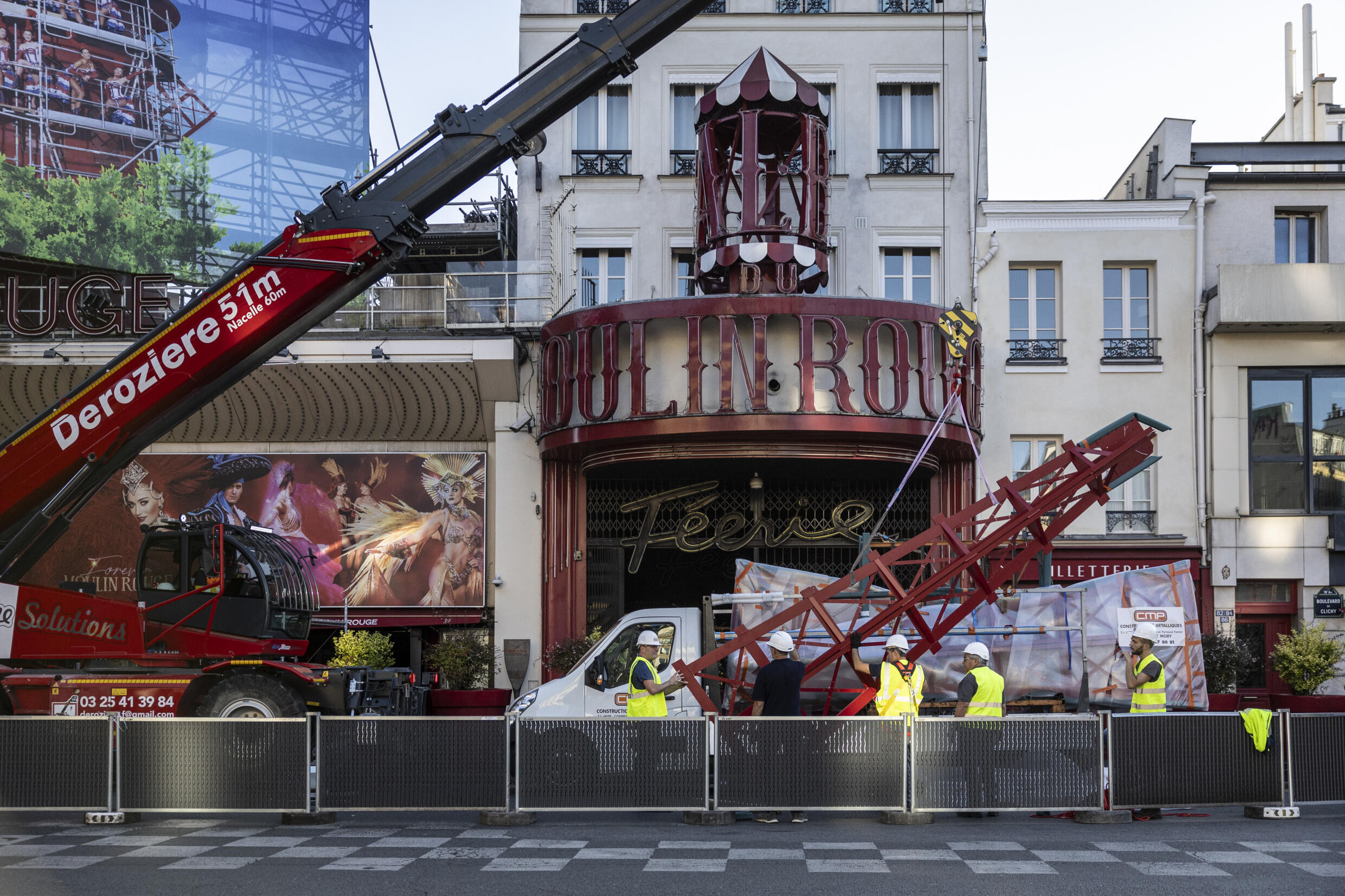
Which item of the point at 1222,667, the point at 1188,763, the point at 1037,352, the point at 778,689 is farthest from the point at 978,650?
the point at 1037,352

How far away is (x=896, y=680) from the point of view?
1328cm

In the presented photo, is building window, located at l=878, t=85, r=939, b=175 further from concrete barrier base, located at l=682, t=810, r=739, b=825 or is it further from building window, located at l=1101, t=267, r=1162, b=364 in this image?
concrete barrier base, located at l=682, t=810, r=739, b=825

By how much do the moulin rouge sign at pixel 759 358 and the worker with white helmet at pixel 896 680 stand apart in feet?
21.8

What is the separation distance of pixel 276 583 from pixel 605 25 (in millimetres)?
7624

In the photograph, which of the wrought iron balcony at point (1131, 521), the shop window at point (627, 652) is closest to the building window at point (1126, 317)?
the wrought iron balcony at point (1131, 521)

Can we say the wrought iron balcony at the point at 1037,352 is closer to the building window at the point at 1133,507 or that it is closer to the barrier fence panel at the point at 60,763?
the building window at the point at 1133,507

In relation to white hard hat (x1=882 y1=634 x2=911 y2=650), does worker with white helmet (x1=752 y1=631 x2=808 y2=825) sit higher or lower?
lower

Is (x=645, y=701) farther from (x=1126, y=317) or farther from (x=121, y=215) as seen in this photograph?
(x=121, y=215)

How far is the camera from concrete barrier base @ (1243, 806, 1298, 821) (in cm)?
1261

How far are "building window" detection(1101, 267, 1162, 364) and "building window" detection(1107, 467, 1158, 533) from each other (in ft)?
6.95

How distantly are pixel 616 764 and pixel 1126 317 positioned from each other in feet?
50.8

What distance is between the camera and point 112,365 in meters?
13.8

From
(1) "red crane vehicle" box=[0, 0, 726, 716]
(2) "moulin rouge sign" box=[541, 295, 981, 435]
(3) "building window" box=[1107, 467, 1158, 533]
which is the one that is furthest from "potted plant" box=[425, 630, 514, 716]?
(3) "building window" box=[1107, 467, 1158, 533]

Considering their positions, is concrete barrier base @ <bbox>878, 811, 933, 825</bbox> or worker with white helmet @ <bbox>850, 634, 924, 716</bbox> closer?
concrete barrier base @ <bbox>878, 811, 933, 825</bbox>
